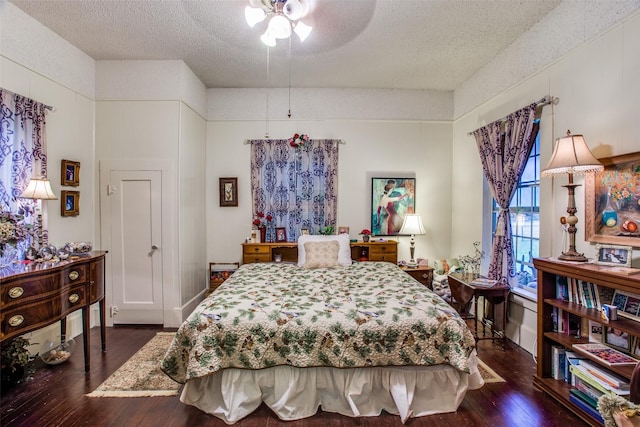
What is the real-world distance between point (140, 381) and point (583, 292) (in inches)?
135

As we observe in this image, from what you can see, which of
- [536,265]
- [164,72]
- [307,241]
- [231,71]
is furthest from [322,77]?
[536,265]

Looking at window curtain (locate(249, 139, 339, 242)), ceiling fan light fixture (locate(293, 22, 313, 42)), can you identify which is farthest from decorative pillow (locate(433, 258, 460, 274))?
ceiling fan light fixture (locate(293, 22, 313, 42))

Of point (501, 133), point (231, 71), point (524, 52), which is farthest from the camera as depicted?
point (231, 71)

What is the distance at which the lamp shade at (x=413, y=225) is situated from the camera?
425cm

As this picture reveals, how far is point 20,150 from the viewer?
2.70 m

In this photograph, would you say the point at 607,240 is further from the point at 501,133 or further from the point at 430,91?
the point at 430,91

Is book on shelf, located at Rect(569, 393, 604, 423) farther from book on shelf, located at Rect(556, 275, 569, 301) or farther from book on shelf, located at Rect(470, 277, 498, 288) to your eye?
book on shelf, located at Rect(470, 277, 498, 288)

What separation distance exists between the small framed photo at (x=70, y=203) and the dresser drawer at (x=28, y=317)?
1.24m

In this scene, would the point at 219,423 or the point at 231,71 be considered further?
the point at 231,71

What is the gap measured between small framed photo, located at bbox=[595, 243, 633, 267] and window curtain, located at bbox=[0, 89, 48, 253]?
448 centimetres

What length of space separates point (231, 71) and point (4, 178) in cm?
255

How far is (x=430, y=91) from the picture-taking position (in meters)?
4.60

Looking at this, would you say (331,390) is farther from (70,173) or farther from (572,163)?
(70,173)

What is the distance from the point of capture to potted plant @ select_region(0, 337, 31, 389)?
2.35 m
